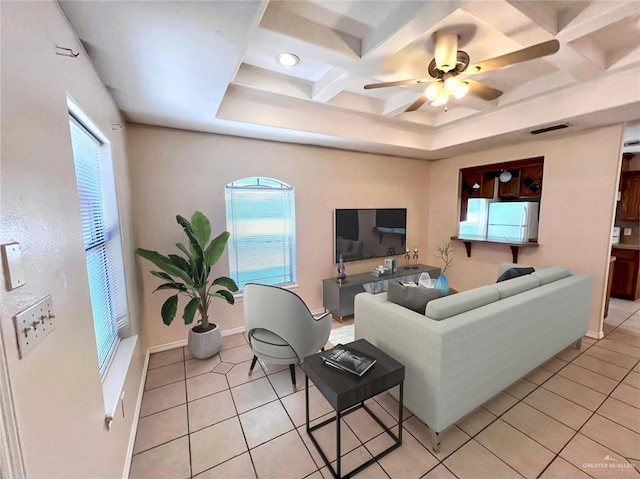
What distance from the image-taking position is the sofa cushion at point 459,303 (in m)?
1.74

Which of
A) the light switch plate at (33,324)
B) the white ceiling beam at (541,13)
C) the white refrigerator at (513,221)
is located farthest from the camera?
the white refrigerator at (513,221)

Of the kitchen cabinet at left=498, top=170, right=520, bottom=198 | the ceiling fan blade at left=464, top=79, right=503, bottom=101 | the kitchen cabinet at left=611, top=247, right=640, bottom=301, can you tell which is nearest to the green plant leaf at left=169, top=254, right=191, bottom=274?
the ceiling fan blade at left=464, top=79, right=503, bottom=101

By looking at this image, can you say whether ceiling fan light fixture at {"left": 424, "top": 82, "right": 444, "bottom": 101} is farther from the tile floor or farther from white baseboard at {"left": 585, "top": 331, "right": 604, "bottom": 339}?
white baseboard at {"left": 585, "top": 331, "right": 604, "bottom": 339}

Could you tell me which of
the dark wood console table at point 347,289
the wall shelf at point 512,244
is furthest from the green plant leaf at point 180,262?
the wall shelf at point 512,244

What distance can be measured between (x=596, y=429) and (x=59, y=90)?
12.0 feet

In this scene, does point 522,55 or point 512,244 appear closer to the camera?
point 522,55

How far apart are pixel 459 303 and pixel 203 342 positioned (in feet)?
7.78

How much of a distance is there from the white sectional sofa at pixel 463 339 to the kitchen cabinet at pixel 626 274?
10.8 ft

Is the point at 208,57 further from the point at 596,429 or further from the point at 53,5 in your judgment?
the point at 596,429

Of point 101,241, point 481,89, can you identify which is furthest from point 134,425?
point 481,89

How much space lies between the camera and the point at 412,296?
198 centimetres

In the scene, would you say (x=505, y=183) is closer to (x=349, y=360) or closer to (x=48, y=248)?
(x=349, y=360)

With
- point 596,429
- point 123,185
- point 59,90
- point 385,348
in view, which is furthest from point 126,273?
point 596,429

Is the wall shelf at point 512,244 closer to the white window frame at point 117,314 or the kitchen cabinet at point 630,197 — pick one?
the kitchen cabinet at point 630,197
